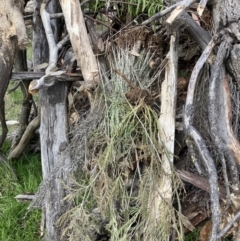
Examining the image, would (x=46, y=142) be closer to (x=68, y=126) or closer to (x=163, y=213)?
(x=68, y=126)

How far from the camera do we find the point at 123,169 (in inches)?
82.0

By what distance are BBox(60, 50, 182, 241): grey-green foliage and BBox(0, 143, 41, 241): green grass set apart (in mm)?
852

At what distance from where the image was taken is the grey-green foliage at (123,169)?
79.7 inches

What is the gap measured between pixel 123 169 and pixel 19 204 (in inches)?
52.2

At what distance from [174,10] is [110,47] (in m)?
0.50

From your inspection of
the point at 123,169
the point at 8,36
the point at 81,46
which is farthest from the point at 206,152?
the point at 8,36

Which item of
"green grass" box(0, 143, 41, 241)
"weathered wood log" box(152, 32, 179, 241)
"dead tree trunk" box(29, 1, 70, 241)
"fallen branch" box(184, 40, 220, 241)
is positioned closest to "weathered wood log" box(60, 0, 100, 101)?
"dead tree trunk" box(29, 1, 70, 241)

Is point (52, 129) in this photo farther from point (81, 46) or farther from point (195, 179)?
point (195, 179)

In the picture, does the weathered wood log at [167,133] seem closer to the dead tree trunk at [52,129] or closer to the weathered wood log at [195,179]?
the weathered wood log at [195,179]

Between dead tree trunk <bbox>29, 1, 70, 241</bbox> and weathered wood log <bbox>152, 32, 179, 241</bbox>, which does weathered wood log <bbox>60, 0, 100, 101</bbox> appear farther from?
weathered wood log <bbox>152, 32, 179, 241</bbox>

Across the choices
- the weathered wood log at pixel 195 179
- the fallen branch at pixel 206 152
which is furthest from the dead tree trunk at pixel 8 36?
the weathered wood log at pixel 195 179

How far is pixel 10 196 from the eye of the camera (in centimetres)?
324

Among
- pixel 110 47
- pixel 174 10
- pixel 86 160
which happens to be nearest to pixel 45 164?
pixel 86 160

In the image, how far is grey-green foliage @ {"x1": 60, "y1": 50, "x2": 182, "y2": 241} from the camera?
202 cm
